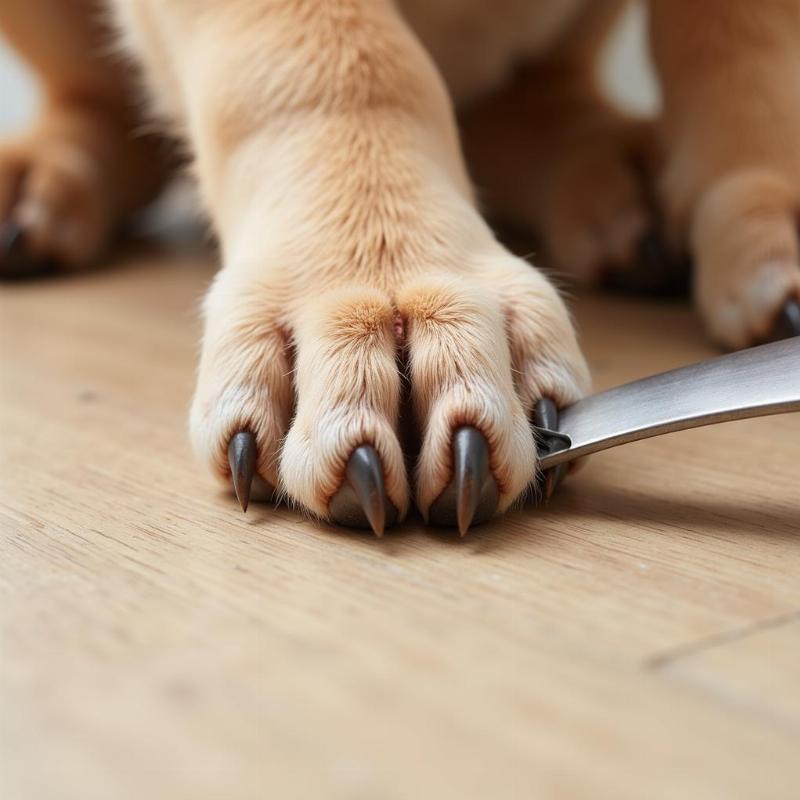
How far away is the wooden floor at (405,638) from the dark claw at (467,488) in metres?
0.01

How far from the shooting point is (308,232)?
2.72 feet

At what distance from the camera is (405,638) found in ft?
1.79

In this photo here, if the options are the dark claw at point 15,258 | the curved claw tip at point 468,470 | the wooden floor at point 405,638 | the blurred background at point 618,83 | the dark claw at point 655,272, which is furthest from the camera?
the blurred background at point 618,83

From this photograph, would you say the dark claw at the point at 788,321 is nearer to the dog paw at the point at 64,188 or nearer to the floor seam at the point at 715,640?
the floor seam at the point at 715,640

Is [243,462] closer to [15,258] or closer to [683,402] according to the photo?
[683,402]

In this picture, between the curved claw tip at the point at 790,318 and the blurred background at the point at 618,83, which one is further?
the blurred background at the point at 618,83

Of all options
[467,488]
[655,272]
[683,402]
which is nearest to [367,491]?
[467,488]

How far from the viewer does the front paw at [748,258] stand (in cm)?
104

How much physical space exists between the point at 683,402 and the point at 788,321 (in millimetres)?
372

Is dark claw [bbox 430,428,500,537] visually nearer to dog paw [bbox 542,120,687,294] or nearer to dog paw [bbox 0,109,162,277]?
dog paw [bbox 542,120,687,294]

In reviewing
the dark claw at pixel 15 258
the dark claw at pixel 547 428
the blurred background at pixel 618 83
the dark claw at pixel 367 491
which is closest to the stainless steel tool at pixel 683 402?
the dark claw at pixel 547 428

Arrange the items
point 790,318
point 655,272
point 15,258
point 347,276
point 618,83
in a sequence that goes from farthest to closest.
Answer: point 618,83
point 15,258
point 655,272
point 790,318
point 347,276

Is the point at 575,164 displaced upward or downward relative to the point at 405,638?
upward

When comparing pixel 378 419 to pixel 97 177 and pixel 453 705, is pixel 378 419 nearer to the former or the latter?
pixel 453 705
